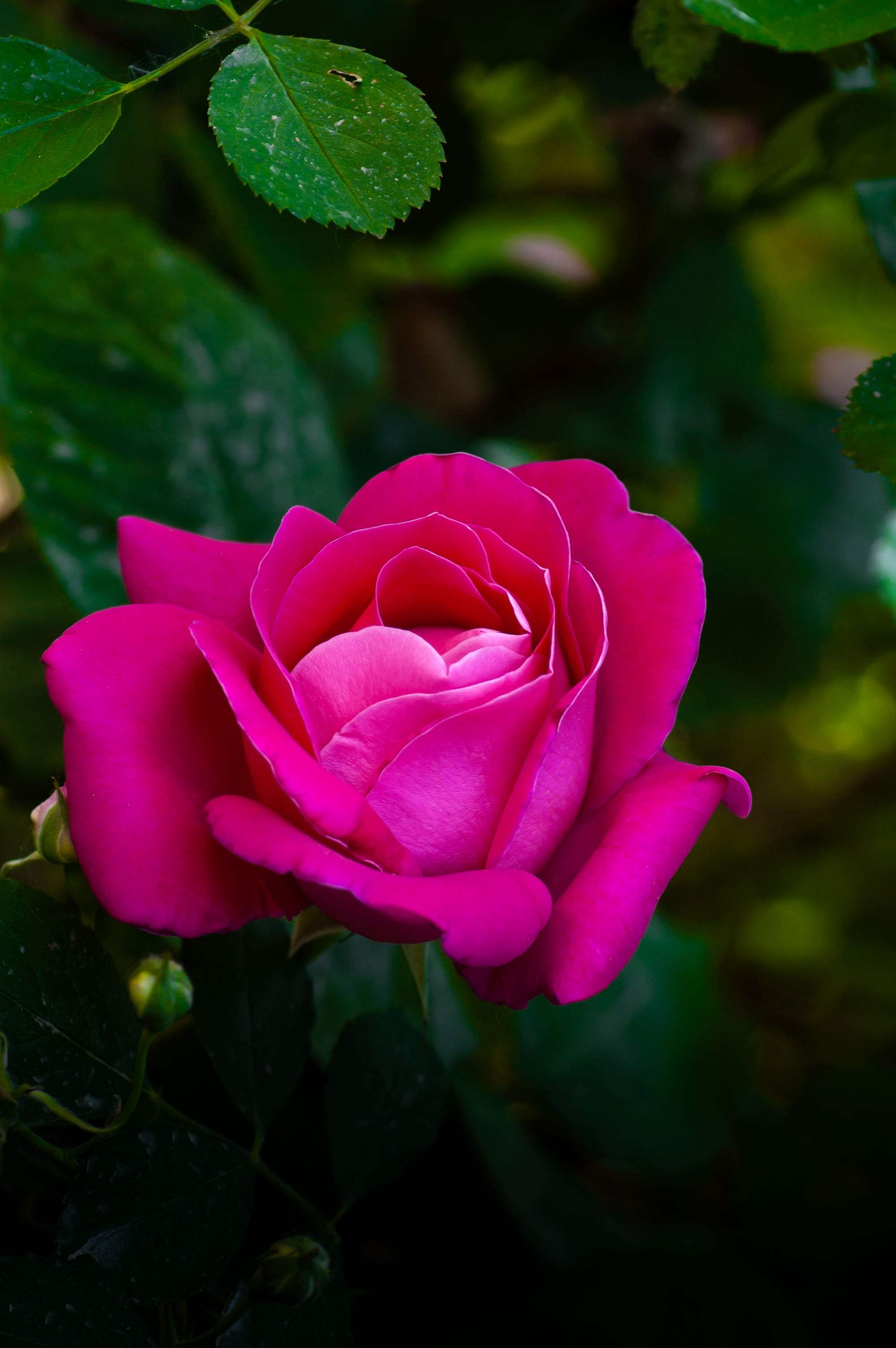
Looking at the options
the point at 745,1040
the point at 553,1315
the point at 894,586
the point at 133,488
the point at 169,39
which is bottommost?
the point at 745,1040

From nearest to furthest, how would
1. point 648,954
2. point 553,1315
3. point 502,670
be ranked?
point 502,670, point 553,1315, point 648,954

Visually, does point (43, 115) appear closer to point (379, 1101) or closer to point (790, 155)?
point (379, 1101)

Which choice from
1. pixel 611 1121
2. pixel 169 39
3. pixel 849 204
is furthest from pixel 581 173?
pixel 611 1121

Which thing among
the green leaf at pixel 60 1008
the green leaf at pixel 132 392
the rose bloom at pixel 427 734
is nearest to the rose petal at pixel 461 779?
the rose bloom at pixel 427 734

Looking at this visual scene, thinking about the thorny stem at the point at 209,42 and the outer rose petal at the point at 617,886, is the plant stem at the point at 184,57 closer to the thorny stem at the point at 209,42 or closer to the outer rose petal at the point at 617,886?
the thorny stem at the point at 209,42

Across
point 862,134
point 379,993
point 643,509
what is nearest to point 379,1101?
point 379,993

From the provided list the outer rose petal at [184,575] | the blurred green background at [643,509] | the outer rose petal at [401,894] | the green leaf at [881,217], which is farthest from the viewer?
the blurred green background at [643,509]

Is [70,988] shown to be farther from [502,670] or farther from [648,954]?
[648,954]

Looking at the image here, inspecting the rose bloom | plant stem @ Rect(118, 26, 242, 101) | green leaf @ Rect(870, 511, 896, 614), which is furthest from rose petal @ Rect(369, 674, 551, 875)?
green leaf @ Rect(870, 511, 896, 614)
